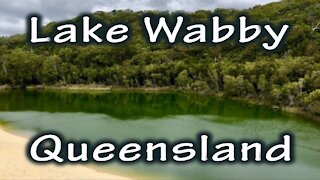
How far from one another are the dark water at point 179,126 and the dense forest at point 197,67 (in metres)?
5.20

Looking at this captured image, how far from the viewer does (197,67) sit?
9838cm

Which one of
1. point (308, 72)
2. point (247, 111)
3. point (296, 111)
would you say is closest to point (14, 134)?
point (247, 111)

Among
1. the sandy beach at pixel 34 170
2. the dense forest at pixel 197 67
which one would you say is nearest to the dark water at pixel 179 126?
the sandy beach at pixel 34 170

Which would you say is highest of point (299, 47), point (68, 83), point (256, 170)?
point (299, 47)

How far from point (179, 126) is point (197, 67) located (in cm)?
5099

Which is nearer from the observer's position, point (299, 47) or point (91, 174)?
point (91, 174)

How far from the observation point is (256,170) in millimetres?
28906

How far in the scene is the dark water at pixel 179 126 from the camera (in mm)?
28719

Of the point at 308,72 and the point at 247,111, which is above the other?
the point at 308,72

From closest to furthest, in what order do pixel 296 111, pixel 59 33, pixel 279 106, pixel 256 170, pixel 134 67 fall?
pixel 59 33
pixel 256 170
pixel 296 111
pixel 279 106
pixel 134 67

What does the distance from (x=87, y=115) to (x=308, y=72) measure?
36.8 metres

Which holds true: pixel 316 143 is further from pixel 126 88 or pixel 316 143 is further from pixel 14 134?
pixel 126 88

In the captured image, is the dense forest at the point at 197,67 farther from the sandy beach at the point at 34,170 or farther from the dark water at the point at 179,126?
the sandy beach at the point at 34,170

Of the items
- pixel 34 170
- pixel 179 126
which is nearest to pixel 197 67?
pixel 179 126
